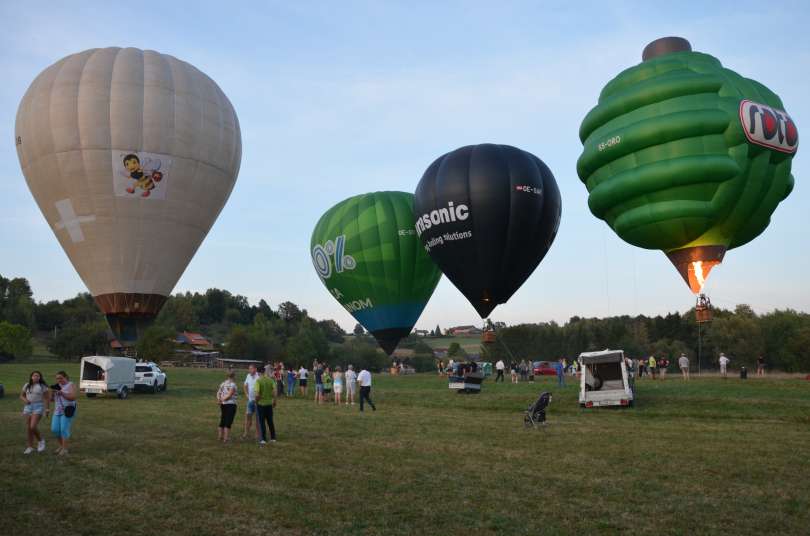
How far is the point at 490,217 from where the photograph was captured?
30812mm

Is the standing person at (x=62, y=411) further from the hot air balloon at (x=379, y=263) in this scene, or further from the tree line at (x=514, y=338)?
the hot air balloon at (x=379, y=263)

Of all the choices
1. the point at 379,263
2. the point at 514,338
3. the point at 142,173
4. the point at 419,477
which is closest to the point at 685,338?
the point at 514,338

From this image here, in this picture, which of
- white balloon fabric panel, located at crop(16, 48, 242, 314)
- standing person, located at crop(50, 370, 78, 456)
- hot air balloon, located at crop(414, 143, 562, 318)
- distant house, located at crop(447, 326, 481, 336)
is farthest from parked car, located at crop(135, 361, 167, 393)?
distant house, located at crop(447, 326, 481, 336)

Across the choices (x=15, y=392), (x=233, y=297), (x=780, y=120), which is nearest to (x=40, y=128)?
(x=15, y=392)

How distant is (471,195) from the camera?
31.3 meters

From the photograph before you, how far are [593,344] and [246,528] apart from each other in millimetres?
86489

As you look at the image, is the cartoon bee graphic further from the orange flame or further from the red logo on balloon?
the red logo on balloon

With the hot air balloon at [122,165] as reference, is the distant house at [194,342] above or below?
below

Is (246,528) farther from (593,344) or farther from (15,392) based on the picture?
(593,344)

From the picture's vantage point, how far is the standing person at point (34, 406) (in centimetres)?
1323

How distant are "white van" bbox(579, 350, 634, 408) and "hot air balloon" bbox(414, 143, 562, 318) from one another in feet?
25.6

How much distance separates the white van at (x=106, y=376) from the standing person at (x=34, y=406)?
1704 centimetres

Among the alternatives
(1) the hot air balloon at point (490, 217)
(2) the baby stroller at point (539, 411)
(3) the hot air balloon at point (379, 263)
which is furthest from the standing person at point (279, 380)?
(2) the baby stroller at point (539, 411)

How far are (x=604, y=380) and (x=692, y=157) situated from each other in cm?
827
